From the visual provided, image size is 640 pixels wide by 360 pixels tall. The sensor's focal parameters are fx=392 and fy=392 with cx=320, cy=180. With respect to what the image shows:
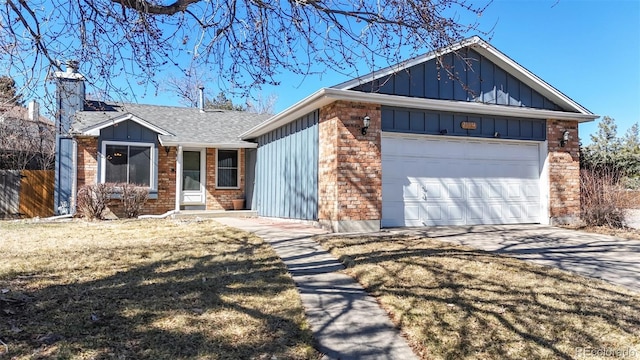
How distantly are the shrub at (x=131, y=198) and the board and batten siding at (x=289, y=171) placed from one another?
3516 millimetres

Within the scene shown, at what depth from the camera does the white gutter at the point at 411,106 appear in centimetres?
798

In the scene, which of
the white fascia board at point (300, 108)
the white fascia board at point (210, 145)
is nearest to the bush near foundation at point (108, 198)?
the white fascia board at point (210, 145)

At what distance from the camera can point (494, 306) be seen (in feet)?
12.1

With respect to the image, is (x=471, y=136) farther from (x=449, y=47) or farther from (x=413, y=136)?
(x=449, y=47)

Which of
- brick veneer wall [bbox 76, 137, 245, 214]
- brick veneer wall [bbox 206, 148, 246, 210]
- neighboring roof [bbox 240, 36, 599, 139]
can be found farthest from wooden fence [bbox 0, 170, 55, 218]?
neighboring roof [bbox 240, 36, 599, 139]

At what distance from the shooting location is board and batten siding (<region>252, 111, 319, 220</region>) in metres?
9.32

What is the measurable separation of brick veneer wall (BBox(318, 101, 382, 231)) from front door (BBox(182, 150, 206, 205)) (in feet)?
21.8

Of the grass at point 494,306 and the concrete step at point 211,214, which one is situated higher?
the concrete step at point 211,214

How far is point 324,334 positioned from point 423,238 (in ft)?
14.8

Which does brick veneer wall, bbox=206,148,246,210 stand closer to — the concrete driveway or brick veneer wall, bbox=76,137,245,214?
brick veneer wall, bbox=76,137,245,214

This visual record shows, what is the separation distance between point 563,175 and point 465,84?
13.6 feet

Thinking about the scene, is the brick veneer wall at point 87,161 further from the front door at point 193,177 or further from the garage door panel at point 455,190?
the garage door panel at point 455,190

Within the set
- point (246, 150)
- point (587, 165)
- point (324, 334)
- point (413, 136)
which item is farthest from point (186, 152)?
point (587, 165)

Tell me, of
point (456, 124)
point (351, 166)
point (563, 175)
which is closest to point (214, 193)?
point (351, 166)
